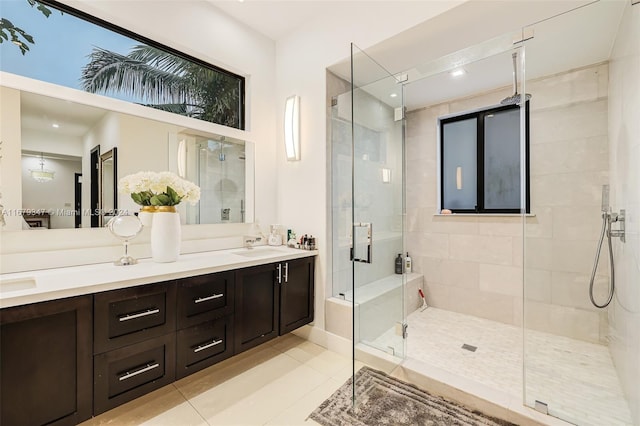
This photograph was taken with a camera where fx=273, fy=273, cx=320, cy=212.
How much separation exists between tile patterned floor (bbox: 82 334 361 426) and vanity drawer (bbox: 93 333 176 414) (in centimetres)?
27

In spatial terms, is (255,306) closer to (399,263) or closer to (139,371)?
(139,371)

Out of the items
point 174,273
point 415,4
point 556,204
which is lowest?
point 174,273

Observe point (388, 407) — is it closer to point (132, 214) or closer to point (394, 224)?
point (394, 224)

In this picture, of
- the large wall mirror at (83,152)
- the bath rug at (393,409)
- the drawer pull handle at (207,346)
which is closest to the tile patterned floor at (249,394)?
the bath rug at (393,409)

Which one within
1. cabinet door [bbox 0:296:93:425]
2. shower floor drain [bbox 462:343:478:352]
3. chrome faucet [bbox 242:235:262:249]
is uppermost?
chrome faucet [bbox 242:235:262:249]

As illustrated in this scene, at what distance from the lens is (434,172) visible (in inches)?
135

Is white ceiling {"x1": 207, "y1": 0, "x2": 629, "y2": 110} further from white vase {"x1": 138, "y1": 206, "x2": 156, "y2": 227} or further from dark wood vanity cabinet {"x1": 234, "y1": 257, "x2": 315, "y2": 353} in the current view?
white vase {"x1": 138, "y1": 206, "x2": 156, "y2": 227}

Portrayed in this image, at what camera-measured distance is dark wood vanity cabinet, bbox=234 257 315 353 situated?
6.34 feet

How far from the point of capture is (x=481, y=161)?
321 centimetres

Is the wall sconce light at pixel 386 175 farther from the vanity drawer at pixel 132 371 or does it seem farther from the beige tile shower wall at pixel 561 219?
the vanity drawer at pixel 132 371

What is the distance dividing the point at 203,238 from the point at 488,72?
10.1 ft

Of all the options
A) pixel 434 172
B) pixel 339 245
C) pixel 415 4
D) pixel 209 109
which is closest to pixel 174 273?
pixel 339 245

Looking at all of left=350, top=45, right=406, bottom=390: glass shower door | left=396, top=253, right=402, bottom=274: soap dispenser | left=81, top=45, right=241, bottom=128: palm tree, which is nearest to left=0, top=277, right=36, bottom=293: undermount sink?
left=81, top=45, right=241, bottom=128: palm tree

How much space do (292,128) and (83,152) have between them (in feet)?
5.24
